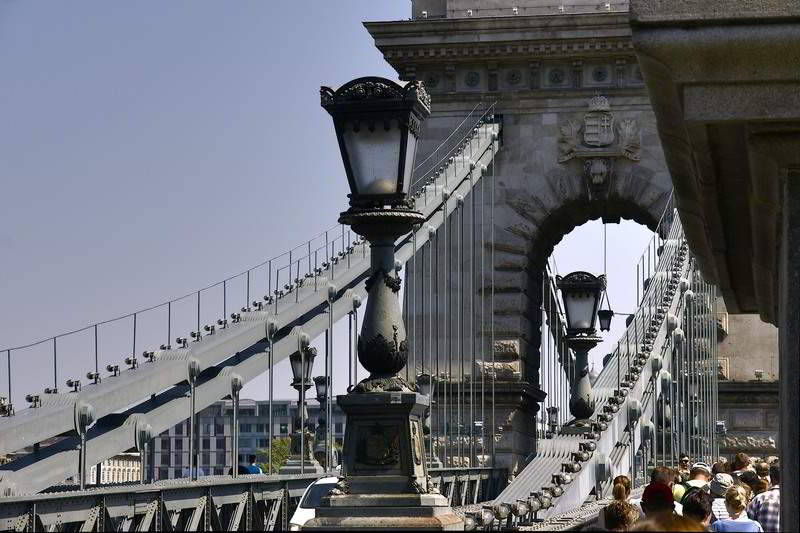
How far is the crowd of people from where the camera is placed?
470cm

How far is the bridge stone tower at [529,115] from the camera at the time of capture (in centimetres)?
3666

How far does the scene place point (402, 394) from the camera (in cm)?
941

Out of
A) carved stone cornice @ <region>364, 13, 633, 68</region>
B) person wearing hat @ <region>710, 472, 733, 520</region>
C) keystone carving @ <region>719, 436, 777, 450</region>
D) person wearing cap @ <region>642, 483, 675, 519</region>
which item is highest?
carved stone cornice @ <region>364, 13, 633, 68</region>

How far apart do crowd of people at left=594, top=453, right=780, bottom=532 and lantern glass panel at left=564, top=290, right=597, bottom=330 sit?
6.04 m

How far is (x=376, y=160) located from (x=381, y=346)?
0.97m

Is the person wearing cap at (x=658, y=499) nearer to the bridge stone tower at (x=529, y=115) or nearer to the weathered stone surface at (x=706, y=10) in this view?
the weathered stone surface at (x=706, y=10)

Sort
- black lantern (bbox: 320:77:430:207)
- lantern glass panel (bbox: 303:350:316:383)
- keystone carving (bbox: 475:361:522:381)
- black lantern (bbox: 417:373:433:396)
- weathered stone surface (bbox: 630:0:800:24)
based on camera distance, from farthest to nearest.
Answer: keystone carving (bbox: 475:361:522:381), black lantern (bbox: 417:373:433:396), lantern glass panel (bbox: 303:350:316:383), black lantern (bbox: 320:77:430:207), weathered stone surface (bbox: 630:0:800:24)

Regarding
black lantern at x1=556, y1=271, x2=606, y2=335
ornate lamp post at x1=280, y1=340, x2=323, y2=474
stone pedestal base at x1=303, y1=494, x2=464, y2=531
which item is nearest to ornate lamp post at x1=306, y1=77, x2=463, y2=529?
stone pedestal base at x1=303, y1=494, x2=464, y2=531

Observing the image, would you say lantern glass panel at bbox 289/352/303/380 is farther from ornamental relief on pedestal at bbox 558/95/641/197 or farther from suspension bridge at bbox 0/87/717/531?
ornamental relief on pedestal at bbox 558/95/641/197

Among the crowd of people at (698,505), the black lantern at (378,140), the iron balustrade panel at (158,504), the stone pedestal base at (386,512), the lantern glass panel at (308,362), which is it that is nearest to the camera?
the crowd of people at (698,505)

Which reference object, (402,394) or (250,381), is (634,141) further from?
(402,394)

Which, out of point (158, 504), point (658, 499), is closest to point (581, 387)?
point (158, 504)

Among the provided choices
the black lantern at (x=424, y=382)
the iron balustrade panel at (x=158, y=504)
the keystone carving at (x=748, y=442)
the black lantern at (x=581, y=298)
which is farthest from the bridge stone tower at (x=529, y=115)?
the iron balustrade panel at (x=158, y=504)

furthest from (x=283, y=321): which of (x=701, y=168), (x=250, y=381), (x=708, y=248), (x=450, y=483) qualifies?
(x=701, y=168)
